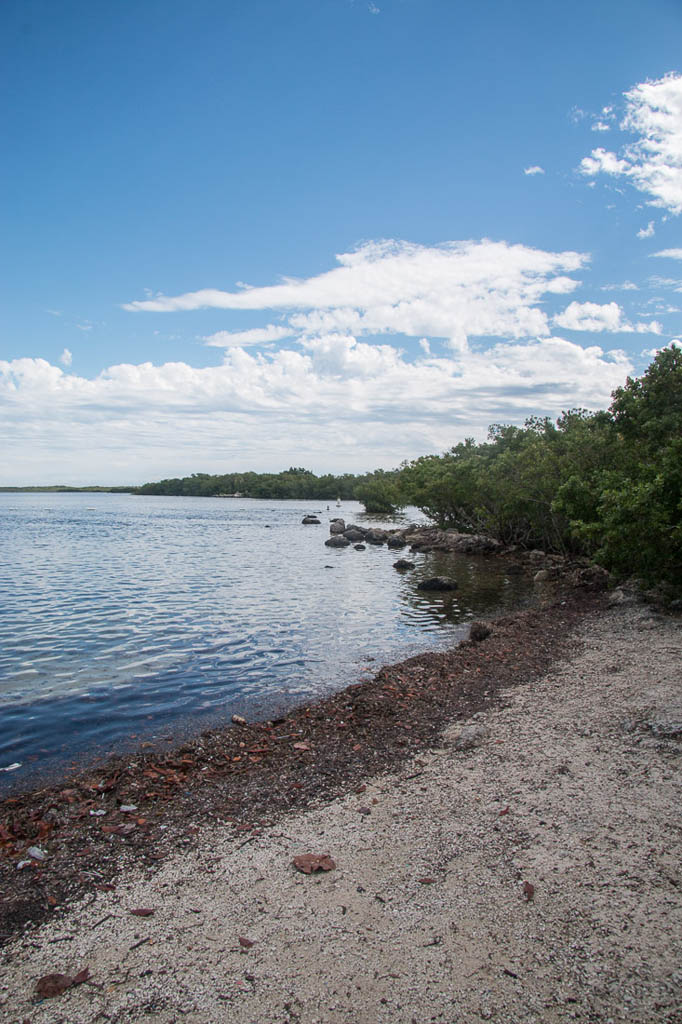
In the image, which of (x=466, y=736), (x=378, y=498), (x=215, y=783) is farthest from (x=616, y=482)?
(x=378, y=498)

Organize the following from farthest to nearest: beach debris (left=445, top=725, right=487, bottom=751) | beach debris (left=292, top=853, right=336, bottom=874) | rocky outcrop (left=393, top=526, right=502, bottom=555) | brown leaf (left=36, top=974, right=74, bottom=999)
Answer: rocky outcrop (left=393, top=526, right=502, bottom=555) → beach debris (left=445, top=725, right=487, bottom=751) → beach debris (left=292, top=853, right=336, bottom=874) → brown leaf (left=36, top=974, right=74, bottom=999)

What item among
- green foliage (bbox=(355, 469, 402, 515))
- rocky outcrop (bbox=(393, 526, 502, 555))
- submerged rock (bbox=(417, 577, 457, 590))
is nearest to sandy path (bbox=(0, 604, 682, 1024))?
submerged rock (bbox=(417, 577, 457, 590))

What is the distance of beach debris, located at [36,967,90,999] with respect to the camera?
4.34 metres

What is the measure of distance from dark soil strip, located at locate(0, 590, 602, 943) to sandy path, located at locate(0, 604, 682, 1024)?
41 cm

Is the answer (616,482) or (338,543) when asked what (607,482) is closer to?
(616,482)

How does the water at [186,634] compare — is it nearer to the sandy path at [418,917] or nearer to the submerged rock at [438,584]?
the submerged rock at [438,584]

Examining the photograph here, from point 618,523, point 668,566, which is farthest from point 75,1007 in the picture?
point 668,566

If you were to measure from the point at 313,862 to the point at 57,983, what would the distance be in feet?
7.93

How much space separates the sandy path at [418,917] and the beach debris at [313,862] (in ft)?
0.31

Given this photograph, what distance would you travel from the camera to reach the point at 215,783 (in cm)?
816

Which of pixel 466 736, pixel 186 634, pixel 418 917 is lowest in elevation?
pixel 186 634

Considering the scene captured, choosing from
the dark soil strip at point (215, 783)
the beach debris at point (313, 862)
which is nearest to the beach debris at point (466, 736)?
the dark soil strip at point (215, 783)

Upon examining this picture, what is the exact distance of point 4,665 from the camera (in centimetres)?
1549

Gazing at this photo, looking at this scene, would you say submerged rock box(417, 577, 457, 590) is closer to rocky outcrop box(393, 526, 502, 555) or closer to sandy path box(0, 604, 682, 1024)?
rocky outcrop box(393, 526, 502, 555)
